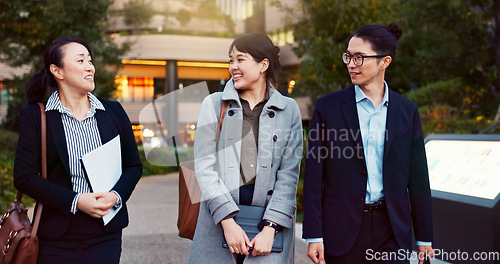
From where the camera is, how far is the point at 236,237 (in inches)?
97.4

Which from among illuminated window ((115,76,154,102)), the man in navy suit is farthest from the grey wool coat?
illuminated window ((115,76,154,102))

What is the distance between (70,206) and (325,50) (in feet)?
30.4

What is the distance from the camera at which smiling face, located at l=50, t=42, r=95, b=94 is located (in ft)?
8.50

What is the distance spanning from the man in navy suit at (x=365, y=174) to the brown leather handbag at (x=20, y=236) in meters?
1.35

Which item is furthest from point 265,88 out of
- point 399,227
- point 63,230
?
point 63,230

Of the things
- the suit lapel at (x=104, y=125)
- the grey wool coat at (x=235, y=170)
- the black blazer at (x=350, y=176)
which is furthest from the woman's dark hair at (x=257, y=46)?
the suit lapel at (x=104, y=125)

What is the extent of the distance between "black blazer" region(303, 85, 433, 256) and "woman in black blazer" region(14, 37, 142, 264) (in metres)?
1.01

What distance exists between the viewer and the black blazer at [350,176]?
101 inches

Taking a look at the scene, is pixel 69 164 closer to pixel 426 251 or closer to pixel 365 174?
pixel 365 174

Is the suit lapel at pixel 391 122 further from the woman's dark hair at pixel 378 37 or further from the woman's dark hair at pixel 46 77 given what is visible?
the woman's dark hair at pixel 46 77

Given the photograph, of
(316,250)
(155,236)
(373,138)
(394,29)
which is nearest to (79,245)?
(316,250)

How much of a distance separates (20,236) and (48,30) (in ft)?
44.7

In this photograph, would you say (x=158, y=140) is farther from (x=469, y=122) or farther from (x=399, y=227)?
(x=469, y=122)

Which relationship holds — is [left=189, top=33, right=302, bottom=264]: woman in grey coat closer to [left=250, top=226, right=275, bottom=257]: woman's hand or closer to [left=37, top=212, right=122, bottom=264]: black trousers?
[left=250, top=226, right=275, bottom=257]: woman's hand
